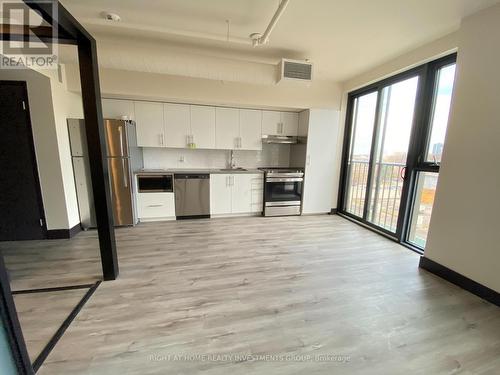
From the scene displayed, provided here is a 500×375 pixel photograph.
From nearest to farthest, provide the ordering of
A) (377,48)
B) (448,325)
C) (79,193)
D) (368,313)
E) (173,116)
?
(448,325)
(368,313)
(377,48)
(79,193)
(173,116)

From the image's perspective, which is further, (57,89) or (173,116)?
(173,116)

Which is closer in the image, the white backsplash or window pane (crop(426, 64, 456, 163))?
window pane (crop(426, 64, 456, 163))

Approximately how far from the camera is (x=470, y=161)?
83.9 inches

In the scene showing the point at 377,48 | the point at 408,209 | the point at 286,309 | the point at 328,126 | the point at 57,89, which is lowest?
the point at 286,309

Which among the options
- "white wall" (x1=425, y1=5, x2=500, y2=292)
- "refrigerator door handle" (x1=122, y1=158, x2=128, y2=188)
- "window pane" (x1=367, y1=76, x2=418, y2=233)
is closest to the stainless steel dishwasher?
"refrigerator door handle" (x1=122, y1=158, x2=128, y2=188)

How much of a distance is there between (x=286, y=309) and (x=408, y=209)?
2472 millimetres

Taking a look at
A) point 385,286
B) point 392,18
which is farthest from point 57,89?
point 385,286

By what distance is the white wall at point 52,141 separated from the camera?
2855 mm

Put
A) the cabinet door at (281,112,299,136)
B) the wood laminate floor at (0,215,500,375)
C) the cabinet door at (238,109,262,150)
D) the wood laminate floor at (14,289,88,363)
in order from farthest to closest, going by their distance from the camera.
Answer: the cabinet door at (281,112,299,136) → the cabinet door at (238,109,262,150) → the wood laminate floor at (14,289,88,363) → the wood laminate floor at (0,215,500,375)

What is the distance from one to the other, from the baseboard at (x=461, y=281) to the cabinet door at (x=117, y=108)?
15.8 ft

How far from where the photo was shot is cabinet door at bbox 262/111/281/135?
14.4 ft

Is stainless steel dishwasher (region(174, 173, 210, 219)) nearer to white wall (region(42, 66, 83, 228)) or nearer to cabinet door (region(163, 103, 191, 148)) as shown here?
cabinet door (region(163, 103, 191, 148))

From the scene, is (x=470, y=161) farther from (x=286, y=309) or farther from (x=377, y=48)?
(x=286, y=309)

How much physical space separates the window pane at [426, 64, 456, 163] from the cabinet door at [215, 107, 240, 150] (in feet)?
9.83
